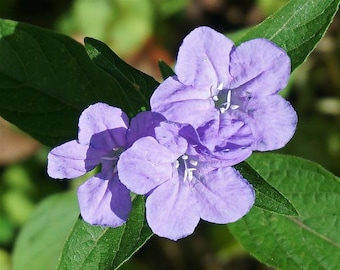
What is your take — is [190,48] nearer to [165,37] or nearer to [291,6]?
[291,6]

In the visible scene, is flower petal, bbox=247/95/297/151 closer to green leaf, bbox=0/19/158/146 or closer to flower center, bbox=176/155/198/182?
flower center, bbox=176/155/198/182

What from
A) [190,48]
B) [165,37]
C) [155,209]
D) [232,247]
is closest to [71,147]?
[155,209]

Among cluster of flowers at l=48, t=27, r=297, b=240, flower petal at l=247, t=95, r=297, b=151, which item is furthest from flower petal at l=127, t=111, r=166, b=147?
flower petal at l=247, t=95, r=297, b=151

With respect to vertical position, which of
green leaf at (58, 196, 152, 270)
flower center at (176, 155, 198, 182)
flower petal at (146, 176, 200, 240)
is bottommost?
green leaf at (58, 196, 152, 270)

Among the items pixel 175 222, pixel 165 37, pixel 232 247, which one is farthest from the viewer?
pixel 165 37

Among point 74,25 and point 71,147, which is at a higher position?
point 71,147

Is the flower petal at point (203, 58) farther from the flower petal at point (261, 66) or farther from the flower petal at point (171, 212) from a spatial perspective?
the flower petal at point (171, 212)

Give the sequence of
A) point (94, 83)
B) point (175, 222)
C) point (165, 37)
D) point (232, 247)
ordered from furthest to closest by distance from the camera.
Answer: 1. point (165, 37)
2. point (232, 247)
3. point (94, 83)
4. point (175, 222)

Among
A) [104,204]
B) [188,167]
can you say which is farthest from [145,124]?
[104,204]
